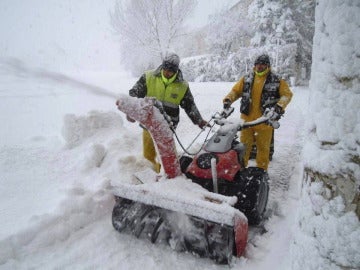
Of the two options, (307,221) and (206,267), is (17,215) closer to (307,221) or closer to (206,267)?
(206,267)

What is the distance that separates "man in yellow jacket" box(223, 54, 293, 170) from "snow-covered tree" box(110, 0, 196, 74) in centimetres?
1679

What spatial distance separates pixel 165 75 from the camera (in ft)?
13.0

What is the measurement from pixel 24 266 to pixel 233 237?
1815 millimetres

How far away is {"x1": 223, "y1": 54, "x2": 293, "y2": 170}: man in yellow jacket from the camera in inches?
173

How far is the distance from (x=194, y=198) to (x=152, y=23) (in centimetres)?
1950

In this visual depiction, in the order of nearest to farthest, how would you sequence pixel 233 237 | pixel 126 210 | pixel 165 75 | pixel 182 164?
pixel 233 237 < pixel 126 210 < pixel 182 164 < pixel 165 75

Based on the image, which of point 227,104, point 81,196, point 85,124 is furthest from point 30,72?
point 85,124

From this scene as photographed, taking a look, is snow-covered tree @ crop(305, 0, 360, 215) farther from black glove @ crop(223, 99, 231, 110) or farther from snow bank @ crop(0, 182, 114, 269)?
black glove @ crop(223, 99, 231, 110)

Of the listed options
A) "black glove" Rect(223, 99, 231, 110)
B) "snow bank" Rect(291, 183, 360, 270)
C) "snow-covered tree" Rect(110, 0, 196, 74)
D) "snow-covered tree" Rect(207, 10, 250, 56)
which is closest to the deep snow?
"snow bank" Rect(291, 183, 360, 270)

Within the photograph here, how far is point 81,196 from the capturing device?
3518 mm

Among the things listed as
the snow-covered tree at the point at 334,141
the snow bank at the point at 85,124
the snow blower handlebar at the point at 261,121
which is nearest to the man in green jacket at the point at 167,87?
the snow blower handlebar at the point at 261,121

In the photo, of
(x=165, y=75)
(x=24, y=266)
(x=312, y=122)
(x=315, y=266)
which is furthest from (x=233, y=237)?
(x=165, y=75)

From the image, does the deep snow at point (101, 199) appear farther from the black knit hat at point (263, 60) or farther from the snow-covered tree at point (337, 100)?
the black knit hat at point (263, 60)

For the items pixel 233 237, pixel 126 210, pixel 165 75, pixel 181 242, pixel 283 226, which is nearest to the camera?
pixel 233 237
